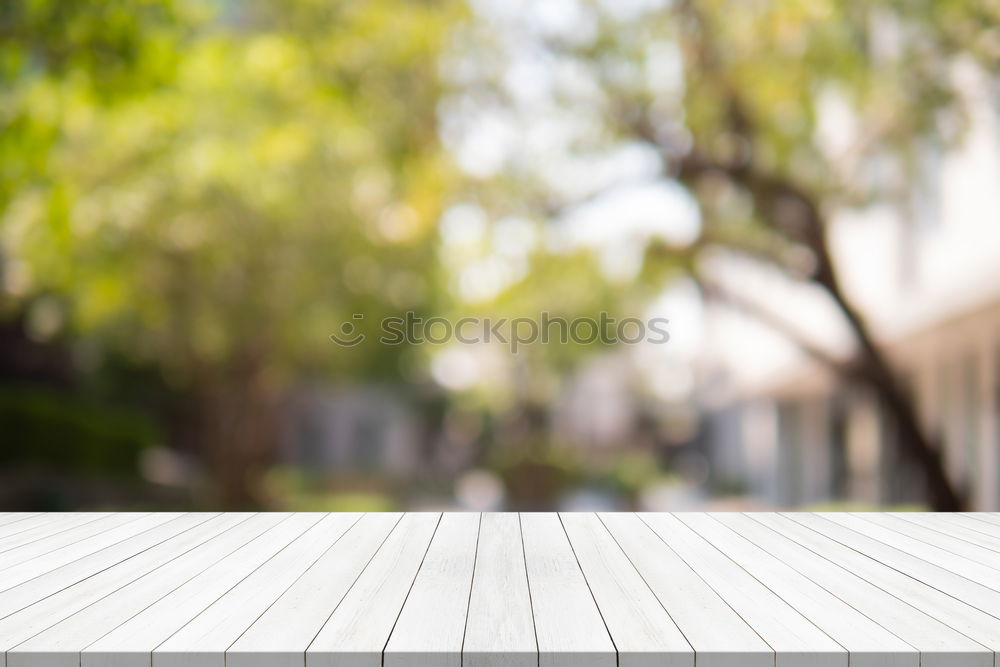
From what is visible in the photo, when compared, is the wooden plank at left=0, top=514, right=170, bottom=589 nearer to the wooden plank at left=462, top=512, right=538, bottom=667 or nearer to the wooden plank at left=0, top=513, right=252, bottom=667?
the wooden plank at left=0, top=513, right=252, bottom=667

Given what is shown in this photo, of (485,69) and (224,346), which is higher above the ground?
(485,69)

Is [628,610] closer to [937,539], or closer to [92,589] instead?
[92,589]

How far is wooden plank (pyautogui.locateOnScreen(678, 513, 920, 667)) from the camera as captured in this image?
2.18 meters

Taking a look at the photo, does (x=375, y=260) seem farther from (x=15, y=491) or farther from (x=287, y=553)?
(x=287, y=553)

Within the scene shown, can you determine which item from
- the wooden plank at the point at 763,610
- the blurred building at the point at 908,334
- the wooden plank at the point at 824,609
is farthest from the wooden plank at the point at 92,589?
the blurred building at the point at 908,334

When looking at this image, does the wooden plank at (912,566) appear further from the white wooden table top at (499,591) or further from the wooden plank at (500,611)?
the wooden plank at (500,611)

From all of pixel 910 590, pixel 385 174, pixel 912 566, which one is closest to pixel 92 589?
pixel 910 590

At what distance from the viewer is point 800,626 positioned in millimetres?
2410

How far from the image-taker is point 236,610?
261 cm

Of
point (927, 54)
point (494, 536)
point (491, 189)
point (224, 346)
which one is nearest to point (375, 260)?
point (224, 346)

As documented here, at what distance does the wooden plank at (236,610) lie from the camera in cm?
219

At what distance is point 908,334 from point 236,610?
26.0 ft

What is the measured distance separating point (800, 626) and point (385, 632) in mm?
1042
